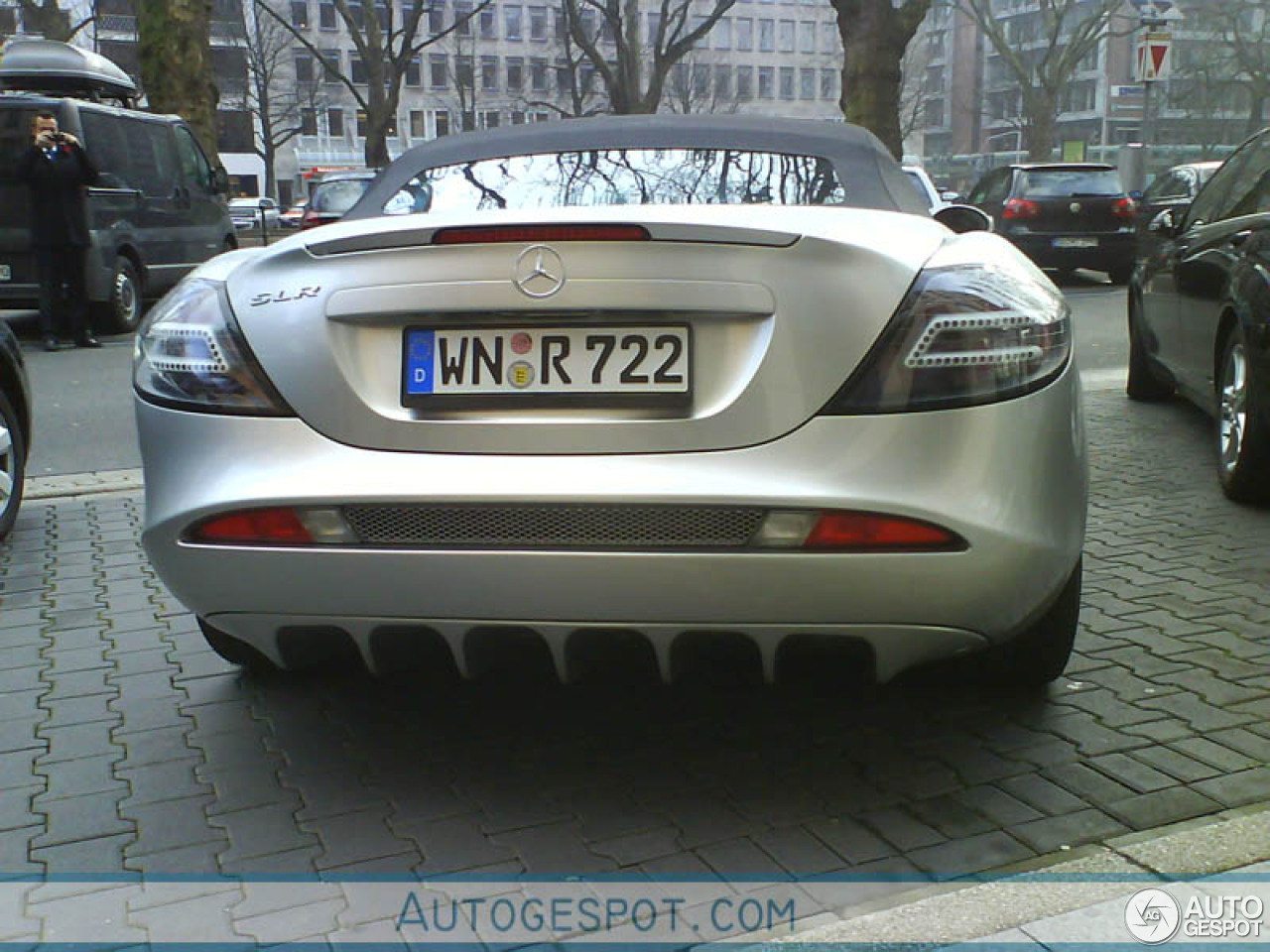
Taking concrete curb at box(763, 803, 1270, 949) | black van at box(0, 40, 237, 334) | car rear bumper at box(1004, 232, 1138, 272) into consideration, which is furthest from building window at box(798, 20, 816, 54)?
concrete curb at box(763, 803, 1270, 949)

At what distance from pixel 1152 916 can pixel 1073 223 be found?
1695 cm

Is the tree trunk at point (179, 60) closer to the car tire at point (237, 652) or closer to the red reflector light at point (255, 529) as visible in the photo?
the car tire at point (237, 652)

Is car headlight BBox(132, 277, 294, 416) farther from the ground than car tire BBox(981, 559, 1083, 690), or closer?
farther from the ground

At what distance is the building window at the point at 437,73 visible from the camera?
3673 inches

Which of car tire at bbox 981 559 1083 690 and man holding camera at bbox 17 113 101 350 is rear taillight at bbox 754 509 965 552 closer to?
car tire at bbox 981 559 1083 690

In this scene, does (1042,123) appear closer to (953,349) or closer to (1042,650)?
(1042,650)

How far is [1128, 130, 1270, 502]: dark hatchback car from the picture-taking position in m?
5.59

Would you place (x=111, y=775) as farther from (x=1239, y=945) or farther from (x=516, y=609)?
(x=1239, y=945)

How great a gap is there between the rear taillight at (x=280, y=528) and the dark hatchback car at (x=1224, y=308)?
3.95 meters

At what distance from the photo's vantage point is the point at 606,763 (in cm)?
328

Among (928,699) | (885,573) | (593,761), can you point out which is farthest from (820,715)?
(885,573)

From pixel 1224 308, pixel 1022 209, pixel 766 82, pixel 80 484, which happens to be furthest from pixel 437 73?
pixel 1224 308

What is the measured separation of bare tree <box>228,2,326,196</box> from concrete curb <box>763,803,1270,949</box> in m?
65.3

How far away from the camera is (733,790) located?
312cm
